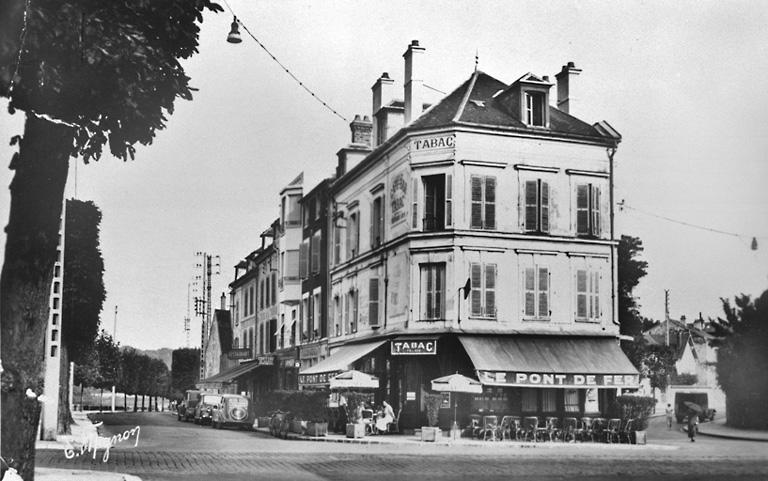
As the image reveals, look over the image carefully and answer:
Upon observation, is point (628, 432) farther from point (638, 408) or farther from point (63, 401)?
point (63, 401)

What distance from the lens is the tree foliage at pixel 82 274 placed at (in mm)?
24766

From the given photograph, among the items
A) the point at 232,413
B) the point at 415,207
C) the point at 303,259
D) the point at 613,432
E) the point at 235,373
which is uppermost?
the point at 415,207

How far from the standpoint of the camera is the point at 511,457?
19.9 m

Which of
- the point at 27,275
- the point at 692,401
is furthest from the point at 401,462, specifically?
the point at 692,401

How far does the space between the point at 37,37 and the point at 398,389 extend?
76.3 feet

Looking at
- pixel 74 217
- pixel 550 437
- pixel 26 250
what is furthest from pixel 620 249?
pixel 26 250

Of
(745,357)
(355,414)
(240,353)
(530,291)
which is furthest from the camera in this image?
(240,353)

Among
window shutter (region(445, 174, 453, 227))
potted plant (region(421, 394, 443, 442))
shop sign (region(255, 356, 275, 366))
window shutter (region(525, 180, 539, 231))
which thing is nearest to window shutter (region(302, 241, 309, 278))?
shop sign (region(255, 356, 275, 366))

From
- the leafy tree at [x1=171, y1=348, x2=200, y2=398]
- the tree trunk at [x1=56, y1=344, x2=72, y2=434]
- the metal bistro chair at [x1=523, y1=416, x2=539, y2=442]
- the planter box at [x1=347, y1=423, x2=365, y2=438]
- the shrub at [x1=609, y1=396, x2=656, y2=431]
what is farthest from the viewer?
the leafy tree at [x1=171, y1=348, x2=200, y2=398]

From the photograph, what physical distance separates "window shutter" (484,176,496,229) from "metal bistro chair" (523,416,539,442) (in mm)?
6020

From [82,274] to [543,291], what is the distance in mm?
13458

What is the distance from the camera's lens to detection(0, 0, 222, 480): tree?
8.88 meters

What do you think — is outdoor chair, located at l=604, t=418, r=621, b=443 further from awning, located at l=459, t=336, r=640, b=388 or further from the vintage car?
the vintage car

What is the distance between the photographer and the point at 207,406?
3850 cm
